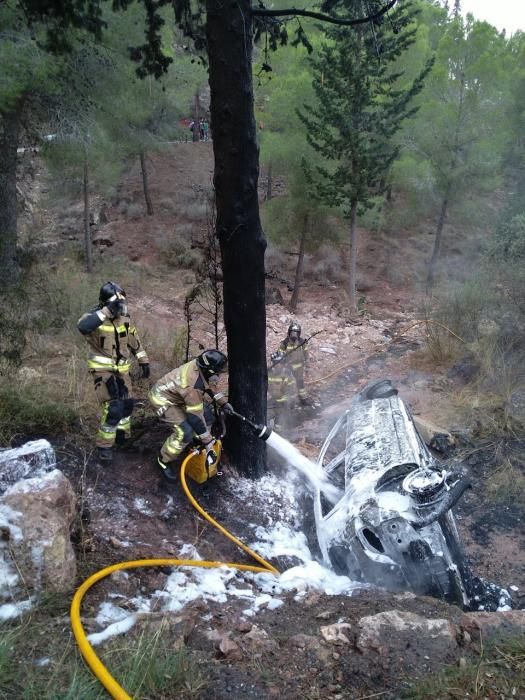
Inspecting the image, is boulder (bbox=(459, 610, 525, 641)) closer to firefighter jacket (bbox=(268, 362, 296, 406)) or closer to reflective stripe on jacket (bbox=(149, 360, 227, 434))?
reflective stripe on jacket (bbox=(149, 360, 227, 434))

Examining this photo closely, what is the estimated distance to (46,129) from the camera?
10.6 meters

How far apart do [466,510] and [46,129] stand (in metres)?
10.1

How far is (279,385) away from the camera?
8.27 meters

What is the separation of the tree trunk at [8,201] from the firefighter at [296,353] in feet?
16.9

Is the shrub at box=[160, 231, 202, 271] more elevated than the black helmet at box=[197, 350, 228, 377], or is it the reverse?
the black helmet at box=[197, 350, 228, 377]

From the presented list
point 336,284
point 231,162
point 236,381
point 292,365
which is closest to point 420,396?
point 292,365

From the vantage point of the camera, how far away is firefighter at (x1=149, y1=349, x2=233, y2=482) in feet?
15.2

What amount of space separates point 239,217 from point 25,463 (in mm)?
2494

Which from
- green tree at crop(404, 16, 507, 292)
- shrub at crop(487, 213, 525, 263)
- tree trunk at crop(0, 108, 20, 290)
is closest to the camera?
tree trunk at crop(0, 108, 20, 290)

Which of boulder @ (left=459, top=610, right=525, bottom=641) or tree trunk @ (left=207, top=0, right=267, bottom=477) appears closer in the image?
boulder @ (left=459, top=610, right=525, bottom=641)

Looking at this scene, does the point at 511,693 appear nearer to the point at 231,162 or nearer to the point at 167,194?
the point at 231,162

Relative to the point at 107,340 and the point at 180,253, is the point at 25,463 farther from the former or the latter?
the point at 180,253

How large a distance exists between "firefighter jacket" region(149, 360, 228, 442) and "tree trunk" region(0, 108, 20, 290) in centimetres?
622

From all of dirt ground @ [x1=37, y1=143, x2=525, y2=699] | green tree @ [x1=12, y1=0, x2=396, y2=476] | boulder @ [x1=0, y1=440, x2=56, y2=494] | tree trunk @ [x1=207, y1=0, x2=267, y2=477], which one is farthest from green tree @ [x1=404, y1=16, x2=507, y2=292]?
boulder @ [x1=0, y1=440, x2=56, y2=494]
